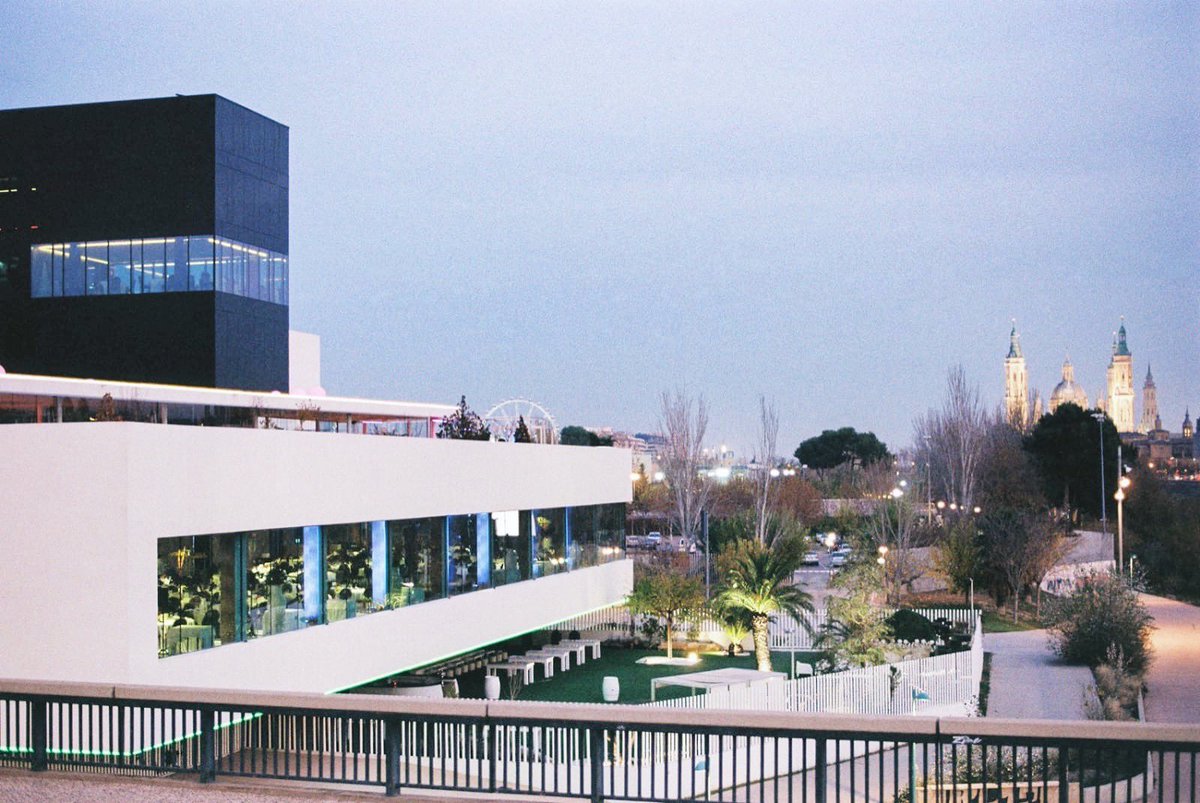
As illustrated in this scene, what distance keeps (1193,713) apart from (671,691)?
10.8m

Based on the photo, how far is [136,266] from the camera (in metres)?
36.6

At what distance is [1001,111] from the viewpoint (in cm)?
8569

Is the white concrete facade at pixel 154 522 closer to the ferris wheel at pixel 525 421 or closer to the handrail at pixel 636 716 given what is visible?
the handrail at pixel 636 716

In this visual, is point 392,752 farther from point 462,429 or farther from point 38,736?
point 462,429

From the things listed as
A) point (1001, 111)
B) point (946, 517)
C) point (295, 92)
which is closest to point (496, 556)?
point (946, 517)

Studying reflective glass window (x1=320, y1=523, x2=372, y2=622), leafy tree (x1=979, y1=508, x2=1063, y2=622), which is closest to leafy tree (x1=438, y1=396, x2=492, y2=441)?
reflective glass window (x1=320, y1=523, x2=372, y2=622)

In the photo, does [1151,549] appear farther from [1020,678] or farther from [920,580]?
[1020,678]

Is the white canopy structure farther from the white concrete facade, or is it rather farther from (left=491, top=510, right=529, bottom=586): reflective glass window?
the white concrete facade

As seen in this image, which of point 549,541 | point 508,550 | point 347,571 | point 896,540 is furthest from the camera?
point 896,540

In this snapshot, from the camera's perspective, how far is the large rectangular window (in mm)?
36438

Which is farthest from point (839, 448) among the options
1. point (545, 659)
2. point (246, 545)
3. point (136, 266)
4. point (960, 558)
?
point (246, 545)

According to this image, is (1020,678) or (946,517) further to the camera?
(946,517)

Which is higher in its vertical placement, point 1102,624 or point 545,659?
point 1102,624

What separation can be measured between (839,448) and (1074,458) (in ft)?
154
